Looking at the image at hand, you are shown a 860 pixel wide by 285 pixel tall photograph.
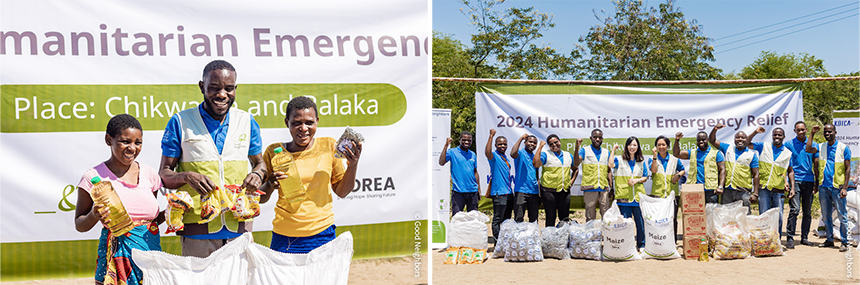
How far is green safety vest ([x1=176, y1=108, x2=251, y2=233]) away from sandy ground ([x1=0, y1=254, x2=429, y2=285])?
71.4 inches

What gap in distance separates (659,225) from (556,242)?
1.06m

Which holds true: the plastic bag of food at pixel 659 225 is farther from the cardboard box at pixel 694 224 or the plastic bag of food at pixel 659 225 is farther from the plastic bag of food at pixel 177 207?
the plastic bag of food at pixel 177 207

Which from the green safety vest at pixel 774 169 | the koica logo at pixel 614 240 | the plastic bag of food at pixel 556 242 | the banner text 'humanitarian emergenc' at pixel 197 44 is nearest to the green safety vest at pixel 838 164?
the green safety vest at pixel 774 169

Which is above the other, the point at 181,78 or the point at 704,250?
the point at 181,78

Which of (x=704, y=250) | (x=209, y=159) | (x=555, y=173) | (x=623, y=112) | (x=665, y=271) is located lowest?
(x=665, y=271)

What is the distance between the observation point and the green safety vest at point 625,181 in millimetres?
6637

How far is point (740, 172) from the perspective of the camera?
22.3 feet

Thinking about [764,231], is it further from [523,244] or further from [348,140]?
[348,140]

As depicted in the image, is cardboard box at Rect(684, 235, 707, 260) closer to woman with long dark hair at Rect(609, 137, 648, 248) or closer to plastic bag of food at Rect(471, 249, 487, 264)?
woman with long dark hair at Rect(609, 137, 648, 248)

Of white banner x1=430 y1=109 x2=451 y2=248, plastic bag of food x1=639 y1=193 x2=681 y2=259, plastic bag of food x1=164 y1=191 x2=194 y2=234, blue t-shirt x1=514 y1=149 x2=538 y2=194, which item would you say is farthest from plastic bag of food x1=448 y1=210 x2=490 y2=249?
plastic bag of food x1=164 y1=191 x2=194 y2=234

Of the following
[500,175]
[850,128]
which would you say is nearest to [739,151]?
[850,128]

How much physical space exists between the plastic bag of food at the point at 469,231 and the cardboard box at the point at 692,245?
2.10m

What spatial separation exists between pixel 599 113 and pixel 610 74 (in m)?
7.91

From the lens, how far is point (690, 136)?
7305 millimetres
